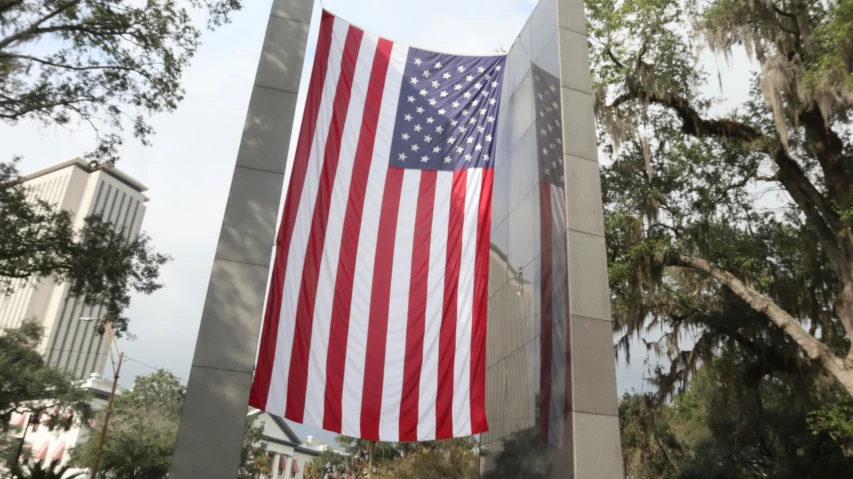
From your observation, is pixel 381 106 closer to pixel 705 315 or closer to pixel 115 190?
pixel 705 315

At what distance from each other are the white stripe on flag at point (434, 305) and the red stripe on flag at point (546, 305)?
61.9 inches

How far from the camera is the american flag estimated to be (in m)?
8.83

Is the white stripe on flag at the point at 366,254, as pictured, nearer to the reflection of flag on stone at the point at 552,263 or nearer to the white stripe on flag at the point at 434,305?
the white stripe on flag at the point at 434,305

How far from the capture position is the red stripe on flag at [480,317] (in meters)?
9.21

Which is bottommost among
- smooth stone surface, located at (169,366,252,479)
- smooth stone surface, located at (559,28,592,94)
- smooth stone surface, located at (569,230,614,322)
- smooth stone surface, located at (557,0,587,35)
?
smooth stone surface, located at (169,366,252,479)

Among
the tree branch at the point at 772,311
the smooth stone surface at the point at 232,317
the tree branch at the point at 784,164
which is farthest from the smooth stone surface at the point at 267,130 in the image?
the tree branch at the point at 784,164

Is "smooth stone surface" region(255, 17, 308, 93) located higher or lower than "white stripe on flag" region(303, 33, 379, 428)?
higher

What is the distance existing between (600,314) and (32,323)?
3415 centimetres

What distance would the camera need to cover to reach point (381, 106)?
10.8 meters

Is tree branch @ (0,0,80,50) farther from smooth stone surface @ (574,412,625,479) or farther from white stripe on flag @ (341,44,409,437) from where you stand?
smooth stone surface @ (574,412,625,479)

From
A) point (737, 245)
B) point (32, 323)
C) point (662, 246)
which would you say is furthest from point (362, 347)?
point (32, 323)

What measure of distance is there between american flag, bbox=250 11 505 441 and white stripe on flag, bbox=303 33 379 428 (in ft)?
0.05

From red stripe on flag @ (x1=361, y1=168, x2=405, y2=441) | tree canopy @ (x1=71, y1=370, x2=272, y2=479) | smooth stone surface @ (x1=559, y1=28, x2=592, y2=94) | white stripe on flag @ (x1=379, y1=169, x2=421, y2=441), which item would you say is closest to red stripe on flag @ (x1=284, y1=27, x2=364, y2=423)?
red stripe on flag @ (x1=361, y1=168, x2=405, y2=441)

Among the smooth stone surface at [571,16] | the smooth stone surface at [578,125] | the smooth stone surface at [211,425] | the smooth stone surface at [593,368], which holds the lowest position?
the smooth stone surface at [211,425]
